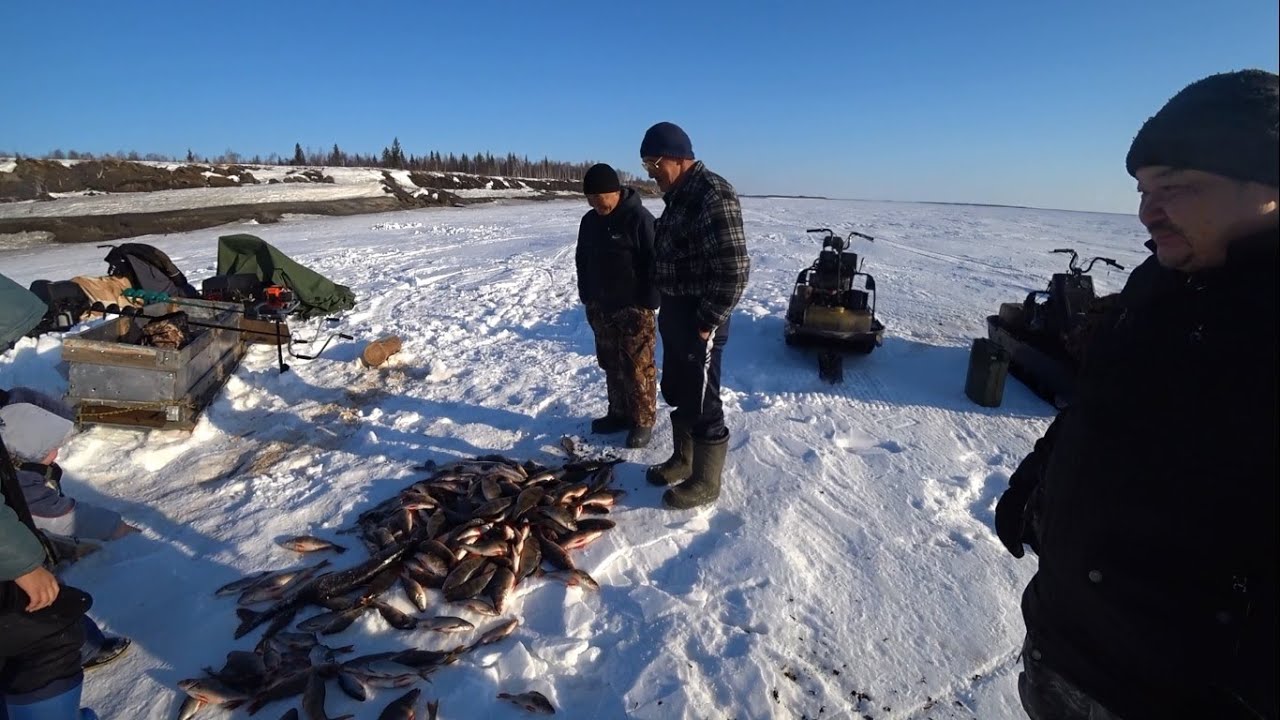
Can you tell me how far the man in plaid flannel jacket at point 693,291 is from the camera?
3707 millimetres

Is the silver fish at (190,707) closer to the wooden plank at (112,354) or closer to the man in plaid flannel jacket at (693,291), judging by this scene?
the man in plaid flannel jacket at (693,291)

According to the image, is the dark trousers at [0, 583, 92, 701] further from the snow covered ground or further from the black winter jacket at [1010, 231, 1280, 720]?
the black winter jacket at [1010, 231, 1280, 720]

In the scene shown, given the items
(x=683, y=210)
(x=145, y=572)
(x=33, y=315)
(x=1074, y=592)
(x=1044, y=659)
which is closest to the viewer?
(x=1074, y=592)

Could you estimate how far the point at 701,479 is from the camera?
415 centimetres

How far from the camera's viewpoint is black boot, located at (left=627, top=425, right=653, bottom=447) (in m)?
5.05

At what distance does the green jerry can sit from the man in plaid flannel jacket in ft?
10.8

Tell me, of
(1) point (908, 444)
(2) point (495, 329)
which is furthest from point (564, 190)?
(1) point (908, 444)

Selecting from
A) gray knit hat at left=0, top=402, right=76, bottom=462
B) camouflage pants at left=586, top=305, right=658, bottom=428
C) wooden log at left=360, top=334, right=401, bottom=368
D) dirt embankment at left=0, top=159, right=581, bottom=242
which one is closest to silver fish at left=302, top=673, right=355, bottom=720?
gray knit hat at left=0, top=402, right=76, bottom=462

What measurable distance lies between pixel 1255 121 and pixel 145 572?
497 cm

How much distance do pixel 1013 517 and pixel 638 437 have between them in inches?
129

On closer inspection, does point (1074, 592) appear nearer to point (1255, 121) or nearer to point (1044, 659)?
point (1044, 659)

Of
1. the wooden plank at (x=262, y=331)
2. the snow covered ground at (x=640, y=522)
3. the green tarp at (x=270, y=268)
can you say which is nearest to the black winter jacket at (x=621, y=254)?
the snow covered ground at (x=640, y=522)

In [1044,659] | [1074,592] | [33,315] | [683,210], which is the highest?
[683,210]

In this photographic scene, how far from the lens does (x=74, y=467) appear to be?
15.0 feet
